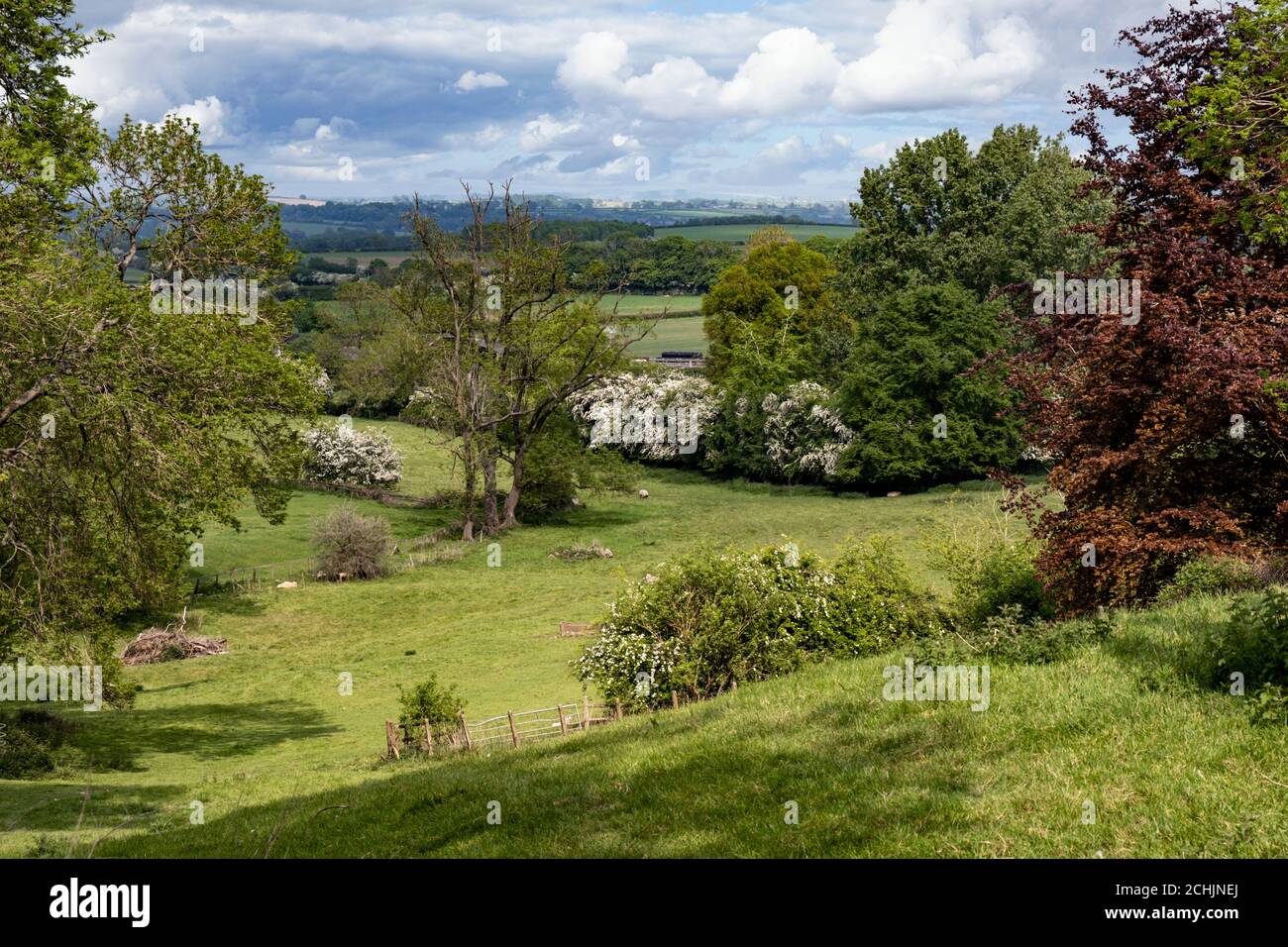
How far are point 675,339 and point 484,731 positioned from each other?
131 m

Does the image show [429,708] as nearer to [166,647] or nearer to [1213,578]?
[1213,578]

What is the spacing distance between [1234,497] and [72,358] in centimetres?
1900

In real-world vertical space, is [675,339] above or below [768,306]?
below

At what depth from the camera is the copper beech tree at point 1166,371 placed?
1733 centimetres

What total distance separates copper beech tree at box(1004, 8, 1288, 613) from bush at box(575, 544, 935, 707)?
391 cm

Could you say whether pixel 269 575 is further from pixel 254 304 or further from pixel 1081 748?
pixel 1081 748

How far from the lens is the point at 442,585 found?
49.3m

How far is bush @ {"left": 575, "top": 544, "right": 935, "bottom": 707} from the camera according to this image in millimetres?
22391

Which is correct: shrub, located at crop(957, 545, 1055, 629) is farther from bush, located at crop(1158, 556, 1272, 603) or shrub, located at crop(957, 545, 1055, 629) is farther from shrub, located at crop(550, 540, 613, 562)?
shrub, located at crop(550, 540, 613, 562)

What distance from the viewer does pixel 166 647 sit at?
39656 millimetres

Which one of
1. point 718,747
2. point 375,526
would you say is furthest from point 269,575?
point 718,747

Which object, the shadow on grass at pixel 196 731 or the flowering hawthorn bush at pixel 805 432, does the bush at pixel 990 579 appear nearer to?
the shadow on grass at pixel 196 731

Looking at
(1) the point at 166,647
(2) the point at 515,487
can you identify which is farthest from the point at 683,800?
(2) the point at 515,487
